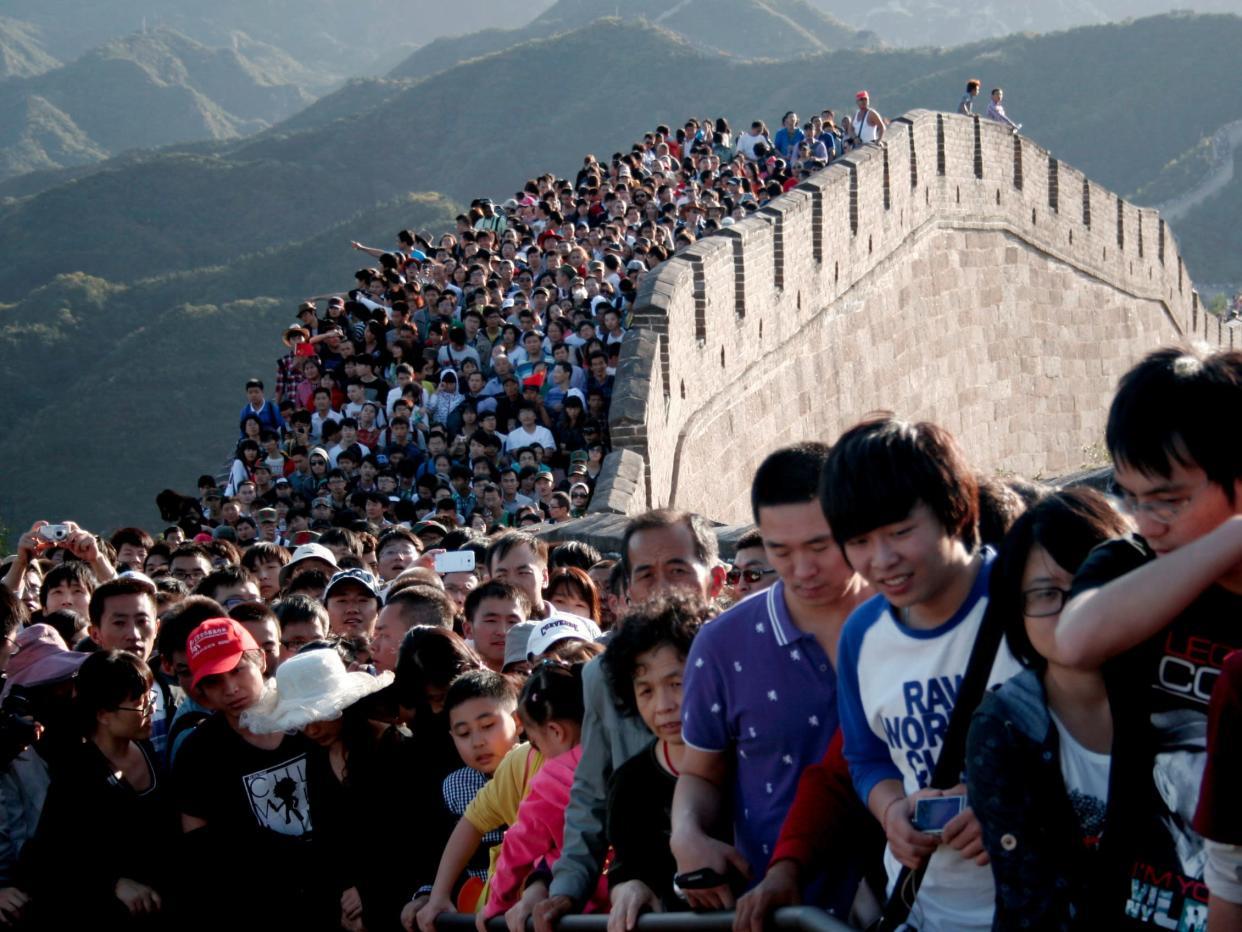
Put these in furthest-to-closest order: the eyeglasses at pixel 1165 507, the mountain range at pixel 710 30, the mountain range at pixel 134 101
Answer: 1. the mountain range at pixel 710 30
2. the mountain range at pixel 134 101
3. the eyeglasses at pixel 1165 507

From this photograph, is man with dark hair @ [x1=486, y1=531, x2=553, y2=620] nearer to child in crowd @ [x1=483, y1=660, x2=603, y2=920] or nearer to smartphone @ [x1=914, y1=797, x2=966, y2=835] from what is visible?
child in crowd @ [x1=483, y1=660, x2=603, y2=920]

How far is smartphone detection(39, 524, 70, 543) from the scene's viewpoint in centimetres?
732

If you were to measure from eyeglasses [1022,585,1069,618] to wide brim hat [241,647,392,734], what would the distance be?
233 centimetres

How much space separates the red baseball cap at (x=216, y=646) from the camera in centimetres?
452

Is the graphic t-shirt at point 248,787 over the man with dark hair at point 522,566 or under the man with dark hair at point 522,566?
under

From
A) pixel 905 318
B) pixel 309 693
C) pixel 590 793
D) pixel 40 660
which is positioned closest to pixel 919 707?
pixel 590 793

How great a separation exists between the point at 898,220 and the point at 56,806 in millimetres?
14629

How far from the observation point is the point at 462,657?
4465mm

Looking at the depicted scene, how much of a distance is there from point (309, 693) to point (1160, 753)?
2585 millimetres

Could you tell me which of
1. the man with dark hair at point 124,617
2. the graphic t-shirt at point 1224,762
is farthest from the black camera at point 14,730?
the graphic t-shirt at point 1224,762

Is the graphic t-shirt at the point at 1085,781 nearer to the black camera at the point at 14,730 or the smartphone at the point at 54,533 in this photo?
the black camera at the point at 14,730

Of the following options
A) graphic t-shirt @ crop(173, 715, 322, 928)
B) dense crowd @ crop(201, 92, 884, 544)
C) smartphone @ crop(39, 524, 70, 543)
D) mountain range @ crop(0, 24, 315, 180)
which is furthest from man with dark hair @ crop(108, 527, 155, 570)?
mountain range @ crop(0, 24, 315, 180)

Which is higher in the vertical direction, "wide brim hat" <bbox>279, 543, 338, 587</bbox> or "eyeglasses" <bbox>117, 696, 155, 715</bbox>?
"wide brim hat" <bbox>279, 543, 338, 587</bbox>

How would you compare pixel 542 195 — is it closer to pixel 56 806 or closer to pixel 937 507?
pixel 56 806
